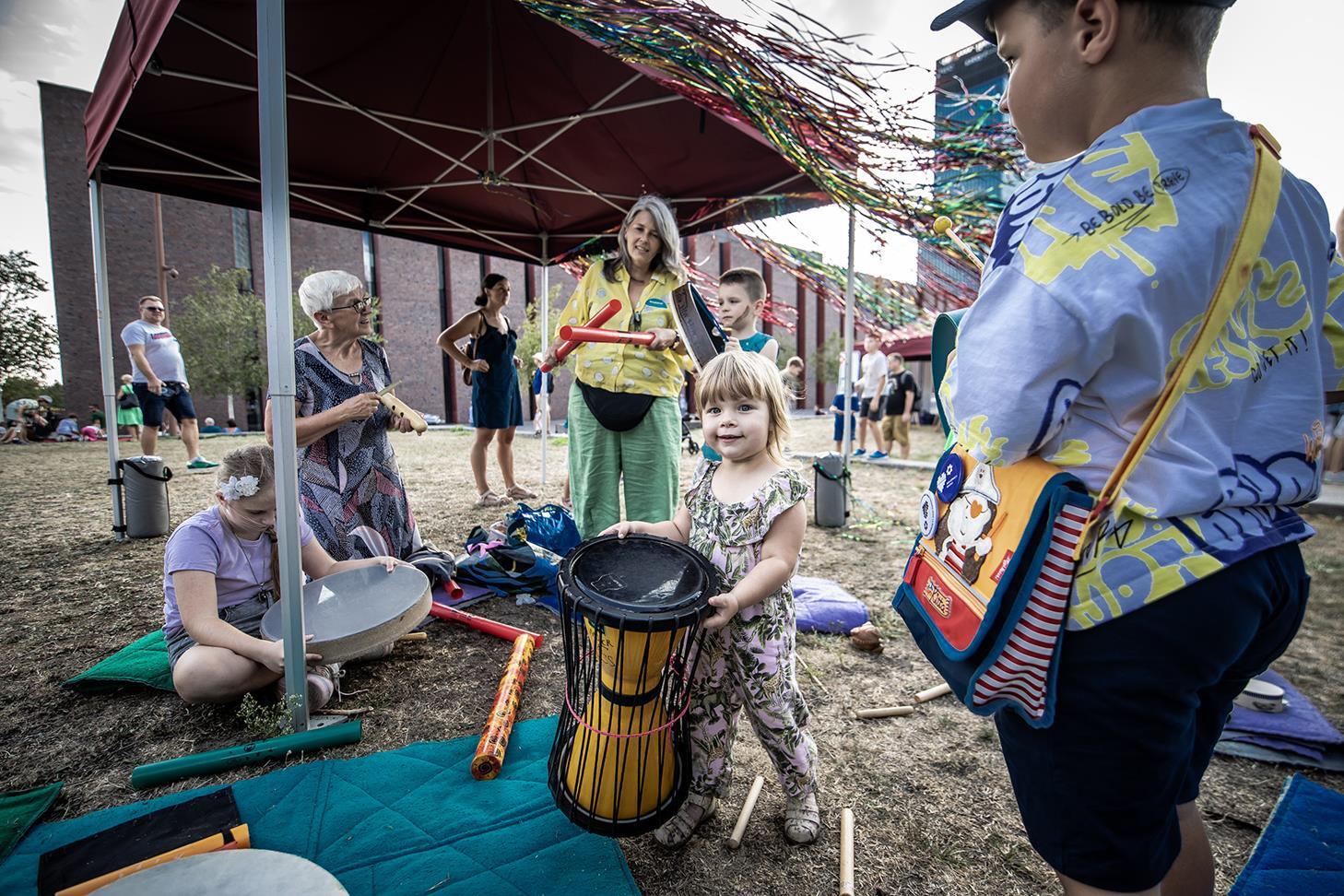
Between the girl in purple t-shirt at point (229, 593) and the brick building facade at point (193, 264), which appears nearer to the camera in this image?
the girl in purple t-shirt at point (229, 593)

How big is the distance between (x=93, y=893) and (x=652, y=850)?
1.23m

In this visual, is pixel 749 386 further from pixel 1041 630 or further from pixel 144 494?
pixel 144 494

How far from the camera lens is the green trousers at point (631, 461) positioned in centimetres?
303

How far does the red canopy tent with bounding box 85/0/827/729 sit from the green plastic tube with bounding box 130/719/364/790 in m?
0.08

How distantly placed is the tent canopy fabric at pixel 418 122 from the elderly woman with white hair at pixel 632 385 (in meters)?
0.81

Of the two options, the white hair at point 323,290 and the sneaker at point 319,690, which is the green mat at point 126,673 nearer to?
the sneaker at point 319,690

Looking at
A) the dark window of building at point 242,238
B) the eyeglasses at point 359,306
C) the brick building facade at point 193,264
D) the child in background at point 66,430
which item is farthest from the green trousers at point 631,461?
the dark window of building at point 242,238

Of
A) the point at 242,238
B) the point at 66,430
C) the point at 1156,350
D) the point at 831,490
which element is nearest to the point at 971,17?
the point at 1156,350

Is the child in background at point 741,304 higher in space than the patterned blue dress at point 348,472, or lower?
higher

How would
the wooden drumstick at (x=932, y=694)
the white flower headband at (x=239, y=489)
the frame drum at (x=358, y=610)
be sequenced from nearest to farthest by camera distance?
the frame drum at (x=358, y=610), the white flower headband at (x=239, y=489), the wooden drumstick at (x=932, y=694)

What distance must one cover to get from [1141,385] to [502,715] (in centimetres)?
211

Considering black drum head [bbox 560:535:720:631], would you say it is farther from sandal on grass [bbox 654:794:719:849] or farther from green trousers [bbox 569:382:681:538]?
green trousers [bbox 569:382:681:538]

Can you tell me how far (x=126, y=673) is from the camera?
239cm

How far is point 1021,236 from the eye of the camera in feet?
2.66
